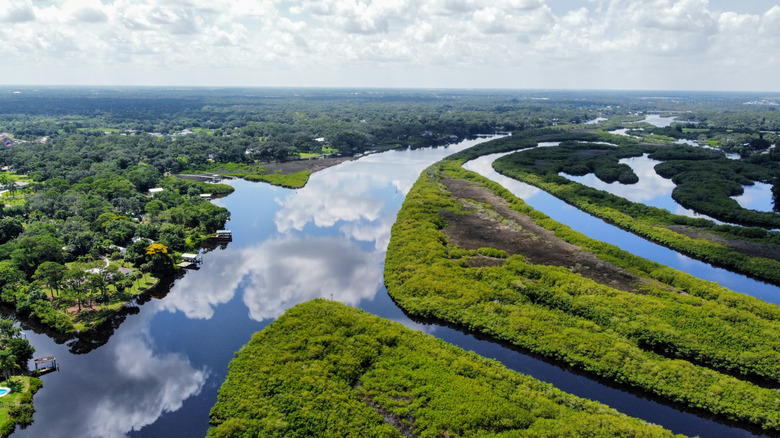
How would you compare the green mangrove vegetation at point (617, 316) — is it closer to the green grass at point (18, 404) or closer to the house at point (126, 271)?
the house at point (126, 271)

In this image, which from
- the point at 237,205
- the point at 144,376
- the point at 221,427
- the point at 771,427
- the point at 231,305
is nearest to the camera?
the point at 221,427

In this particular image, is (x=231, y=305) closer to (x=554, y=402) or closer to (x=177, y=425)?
(x=177, y=425)

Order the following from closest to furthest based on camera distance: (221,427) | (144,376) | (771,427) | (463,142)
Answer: (221,427) < (771,427) < (144,376) < (463,142)

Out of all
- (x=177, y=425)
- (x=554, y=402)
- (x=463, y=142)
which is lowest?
(x=177, y=425)

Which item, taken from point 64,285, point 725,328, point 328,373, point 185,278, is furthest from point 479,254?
point 64,285

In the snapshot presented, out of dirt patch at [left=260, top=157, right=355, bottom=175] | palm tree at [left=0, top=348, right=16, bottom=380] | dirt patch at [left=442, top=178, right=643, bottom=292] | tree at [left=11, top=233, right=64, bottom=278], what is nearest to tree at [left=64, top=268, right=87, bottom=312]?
tree at [left=11, top=233, right=64, bottom=278]

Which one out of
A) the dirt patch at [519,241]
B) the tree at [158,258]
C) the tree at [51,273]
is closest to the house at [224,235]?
the tree at [158,258]

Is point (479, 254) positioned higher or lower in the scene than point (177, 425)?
higher

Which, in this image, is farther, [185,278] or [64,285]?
[185,278]
